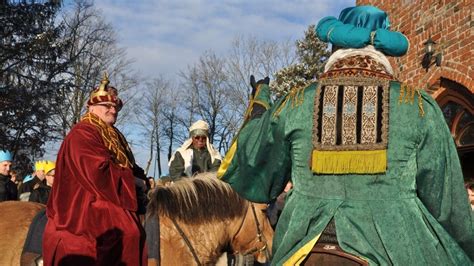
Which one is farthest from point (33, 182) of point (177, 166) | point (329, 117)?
point (329, 117)

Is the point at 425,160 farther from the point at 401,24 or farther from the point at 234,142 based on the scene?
the point at 401,24

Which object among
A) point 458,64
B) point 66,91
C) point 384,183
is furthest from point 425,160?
point 66,91

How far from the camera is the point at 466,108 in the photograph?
9.46m

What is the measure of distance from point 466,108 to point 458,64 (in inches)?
27.6

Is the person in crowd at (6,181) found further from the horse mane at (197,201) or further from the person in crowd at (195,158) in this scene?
the horse mane at (197,201)

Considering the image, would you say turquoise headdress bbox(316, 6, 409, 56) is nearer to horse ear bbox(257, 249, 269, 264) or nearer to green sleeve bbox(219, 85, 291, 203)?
green sleeve bbox(219, 85, 291, 203)

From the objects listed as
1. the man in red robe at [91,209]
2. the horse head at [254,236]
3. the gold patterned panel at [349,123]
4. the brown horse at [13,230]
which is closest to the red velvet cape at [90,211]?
the man in red robe at [91,209]

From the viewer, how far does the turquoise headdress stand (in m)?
2.74

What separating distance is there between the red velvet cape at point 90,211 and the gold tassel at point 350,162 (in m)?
2.26

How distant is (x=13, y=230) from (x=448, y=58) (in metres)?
6.93

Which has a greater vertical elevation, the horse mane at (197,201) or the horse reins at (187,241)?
the horse mane at (197,201)

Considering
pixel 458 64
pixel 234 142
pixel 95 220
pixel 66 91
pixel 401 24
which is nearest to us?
pixel 234 142

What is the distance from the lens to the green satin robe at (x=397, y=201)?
2494 millimetres

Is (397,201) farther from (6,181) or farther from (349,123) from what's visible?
(6,181)
